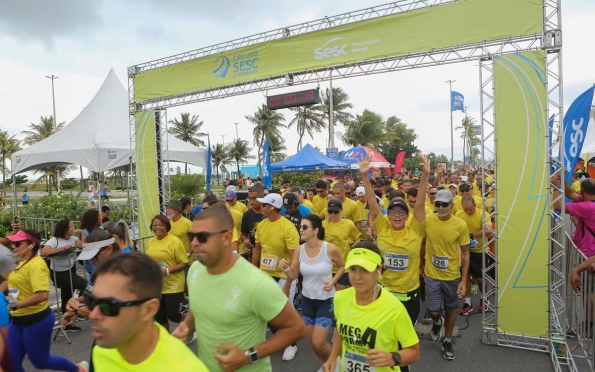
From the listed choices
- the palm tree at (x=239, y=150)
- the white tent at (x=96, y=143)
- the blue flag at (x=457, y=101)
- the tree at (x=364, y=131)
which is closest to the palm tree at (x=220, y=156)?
the palm tree at (x=239, y=150)

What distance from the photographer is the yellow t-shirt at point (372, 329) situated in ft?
8.17

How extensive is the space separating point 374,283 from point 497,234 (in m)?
3.26

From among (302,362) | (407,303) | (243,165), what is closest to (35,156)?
(302,362)

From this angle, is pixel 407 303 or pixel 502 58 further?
pixel 502 58

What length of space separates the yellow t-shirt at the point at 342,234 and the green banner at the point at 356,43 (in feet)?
9.31

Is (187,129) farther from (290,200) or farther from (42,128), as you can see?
(290,200)

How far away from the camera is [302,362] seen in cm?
473

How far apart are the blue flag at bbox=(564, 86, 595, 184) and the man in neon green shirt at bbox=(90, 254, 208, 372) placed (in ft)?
16.7

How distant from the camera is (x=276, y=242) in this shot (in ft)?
16.1

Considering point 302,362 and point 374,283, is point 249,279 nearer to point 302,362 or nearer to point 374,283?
point 374,283

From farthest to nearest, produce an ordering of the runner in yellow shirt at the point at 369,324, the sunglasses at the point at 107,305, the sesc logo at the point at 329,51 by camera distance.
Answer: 1. the sesc logo at the point at 329,51
2. the runner in yellow shirt at the point at 369,324
3. the sunglasses at the point at 107,305

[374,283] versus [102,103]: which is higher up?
[102,103]

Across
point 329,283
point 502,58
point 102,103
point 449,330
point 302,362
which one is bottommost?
point 302,362

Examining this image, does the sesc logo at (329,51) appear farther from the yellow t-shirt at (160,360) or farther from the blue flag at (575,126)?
the yellow t-shirt at (160,360)
